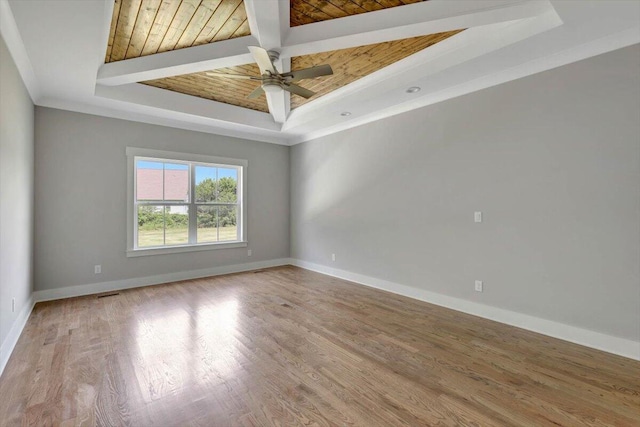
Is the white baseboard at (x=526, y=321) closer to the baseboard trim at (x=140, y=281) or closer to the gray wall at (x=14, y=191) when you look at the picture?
the baseboard trim at (x=140, y=281)

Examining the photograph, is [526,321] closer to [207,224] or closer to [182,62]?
[182,62]

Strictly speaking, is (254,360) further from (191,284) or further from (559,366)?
(191,284)

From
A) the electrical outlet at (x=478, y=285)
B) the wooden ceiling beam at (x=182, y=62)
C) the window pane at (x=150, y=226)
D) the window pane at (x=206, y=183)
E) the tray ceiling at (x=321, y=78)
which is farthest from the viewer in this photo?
the window pane at (x=206, y=183)

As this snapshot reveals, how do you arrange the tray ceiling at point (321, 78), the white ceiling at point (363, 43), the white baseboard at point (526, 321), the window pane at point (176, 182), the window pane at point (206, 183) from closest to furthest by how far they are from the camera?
the white ceiling at point (363, 43) < the white baseboard at point (526, 321) < the tray ceiling at point (321, 78) < the window pane at point (176, 182) < the window pane at point (206, 183)

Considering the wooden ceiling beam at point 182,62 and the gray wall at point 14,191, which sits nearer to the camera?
the gray wall at point 14,191

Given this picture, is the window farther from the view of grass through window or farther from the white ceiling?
the white ceiling

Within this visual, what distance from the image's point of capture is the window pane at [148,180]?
15.3ft

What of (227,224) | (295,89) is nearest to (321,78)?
(295,89)

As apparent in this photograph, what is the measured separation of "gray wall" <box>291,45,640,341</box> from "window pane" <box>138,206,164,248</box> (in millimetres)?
3371

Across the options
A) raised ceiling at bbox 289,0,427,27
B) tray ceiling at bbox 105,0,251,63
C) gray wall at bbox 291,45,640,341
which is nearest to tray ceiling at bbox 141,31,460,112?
raised ceiling at bbox 289,0,427,27

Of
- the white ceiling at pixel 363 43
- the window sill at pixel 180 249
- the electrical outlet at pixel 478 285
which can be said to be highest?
the white ceiling at pixel 363 43

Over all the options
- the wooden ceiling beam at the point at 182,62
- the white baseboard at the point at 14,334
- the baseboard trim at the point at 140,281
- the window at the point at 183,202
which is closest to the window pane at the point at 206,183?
the window at the point at 183,202

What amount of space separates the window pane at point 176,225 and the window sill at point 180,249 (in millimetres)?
115

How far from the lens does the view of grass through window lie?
4.71 m
